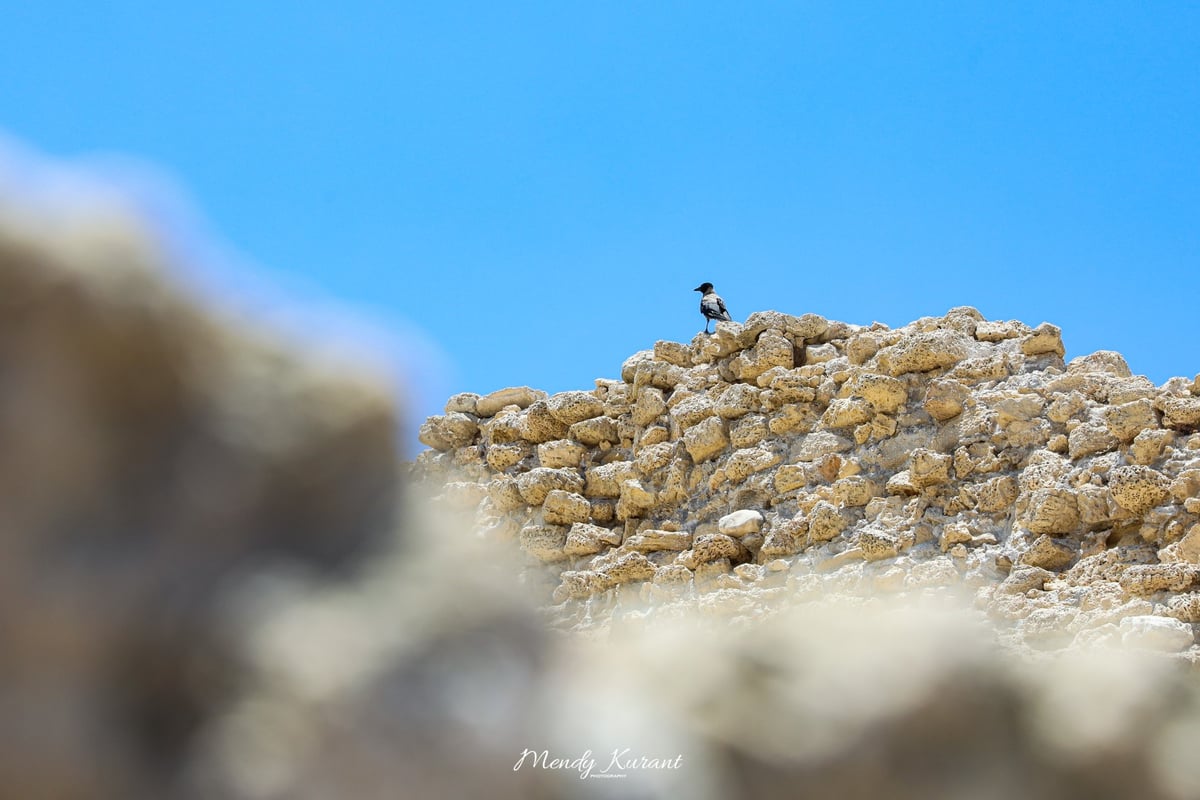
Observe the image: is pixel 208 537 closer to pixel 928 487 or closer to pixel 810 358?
pixel 928 487

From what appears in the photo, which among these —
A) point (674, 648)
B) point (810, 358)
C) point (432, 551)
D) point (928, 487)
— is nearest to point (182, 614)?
point (432, 551)

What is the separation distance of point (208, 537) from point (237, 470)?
5 cm

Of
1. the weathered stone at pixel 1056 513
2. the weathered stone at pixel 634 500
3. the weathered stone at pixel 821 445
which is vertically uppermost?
the weathered stone at pixel 821 445

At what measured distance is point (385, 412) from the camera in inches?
36.0

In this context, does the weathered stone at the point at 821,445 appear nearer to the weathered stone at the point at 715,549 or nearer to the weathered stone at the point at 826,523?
the weathered stone at the point at 826,523

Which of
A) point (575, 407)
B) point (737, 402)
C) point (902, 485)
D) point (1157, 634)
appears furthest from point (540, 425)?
point (1157, 634)

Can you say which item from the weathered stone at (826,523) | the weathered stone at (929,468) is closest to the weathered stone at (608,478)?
the weathered stone at (826,523)

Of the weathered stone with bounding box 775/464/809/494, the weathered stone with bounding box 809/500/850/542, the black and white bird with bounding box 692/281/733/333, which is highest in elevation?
the black and white bird with bounding box 692/281/733/333

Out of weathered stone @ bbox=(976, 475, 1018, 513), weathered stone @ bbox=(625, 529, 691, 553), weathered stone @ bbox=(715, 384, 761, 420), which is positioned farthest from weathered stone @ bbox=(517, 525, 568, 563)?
weathered stone @ bbox=(976, 475, 1018, 513)

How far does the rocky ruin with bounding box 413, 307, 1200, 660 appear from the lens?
14.9ft

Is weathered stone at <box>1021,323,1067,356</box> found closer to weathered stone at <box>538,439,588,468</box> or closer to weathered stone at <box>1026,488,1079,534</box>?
weathered stone at <box>1026,488,1079,534</box>

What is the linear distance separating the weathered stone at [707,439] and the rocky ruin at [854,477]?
13 mm

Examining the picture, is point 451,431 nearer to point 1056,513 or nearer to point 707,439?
point 707,439

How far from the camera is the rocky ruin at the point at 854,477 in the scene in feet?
14.9
